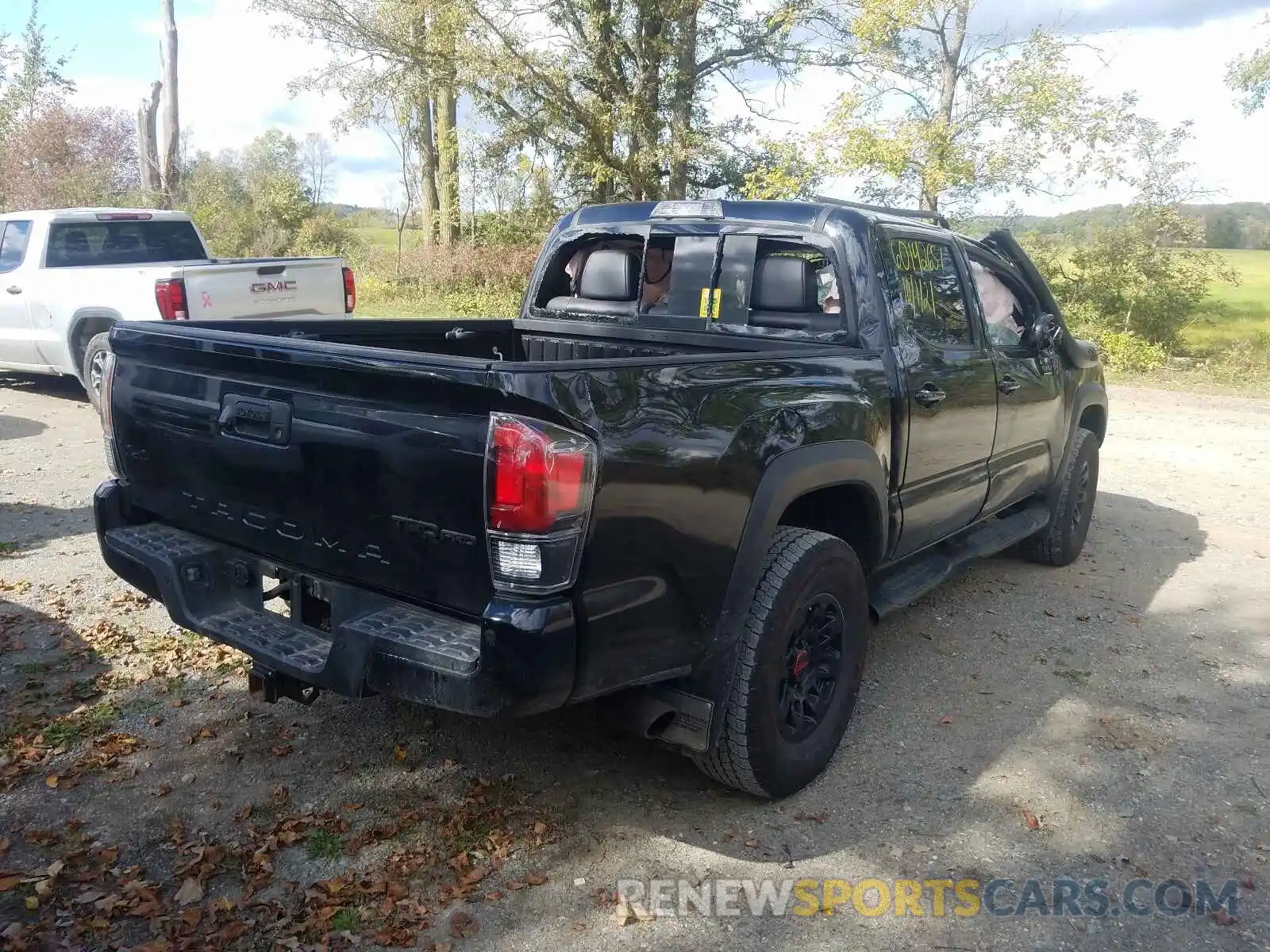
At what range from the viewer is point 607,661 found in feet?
8.66

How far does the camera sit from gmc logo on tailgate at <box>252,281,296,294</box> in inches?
348

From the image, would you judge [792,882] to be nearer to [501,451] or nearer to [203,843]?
[501,451]

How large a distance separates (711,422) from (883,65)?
48.1 ft

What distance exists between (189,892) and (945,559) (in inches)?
131

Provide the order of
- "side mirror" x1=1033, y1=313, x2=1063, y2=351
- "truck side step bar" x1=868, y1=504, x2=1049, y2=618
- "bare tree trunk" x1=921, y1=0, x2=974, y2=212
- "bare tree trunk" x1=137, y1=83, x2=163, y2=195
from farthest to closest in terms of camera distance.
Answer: "bare tree trunk" x1=137, y1=83, x2=163, y2=195
"bare tree trunk" x1=921, y1=0, x2=974, y2=212
"side mirror" x1=1033, y1=313, x2=1063, y2=351
"truck side step bar" x1=868, y1=504, x2=1049, y2=618

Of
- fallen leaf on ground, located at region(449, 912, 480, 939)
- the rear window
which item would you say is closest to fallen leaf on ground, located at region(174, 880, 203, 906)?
fallen leaf on ground, located at region(449, 912, 480, 939)

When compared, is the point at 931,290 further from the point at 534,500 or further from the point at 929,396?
the point at 534,500

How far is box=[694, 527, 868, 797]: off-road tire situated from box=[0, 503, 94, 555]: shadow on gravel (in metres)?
4.42

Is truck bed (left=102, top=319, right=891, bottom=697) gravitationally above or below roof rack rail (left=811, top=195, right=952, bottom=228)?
below

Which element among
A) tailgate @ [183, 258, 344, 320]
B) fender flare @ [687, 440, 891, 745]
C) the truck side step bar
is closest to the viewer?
fender flare @ [687, 440, 891, 745]

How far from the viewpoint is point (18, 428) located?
29.8ft

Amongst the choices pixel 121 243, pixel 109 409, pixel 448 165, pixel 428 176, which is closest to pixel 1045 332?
pixel 109 409

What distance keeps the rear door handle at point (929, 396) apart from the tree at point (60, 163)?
27.5 m

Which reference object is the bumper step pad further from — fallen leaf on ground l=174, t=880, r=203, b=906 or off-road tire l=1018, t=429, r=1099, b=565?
off-road tire l=1018, t=429, r=1099, b=565
